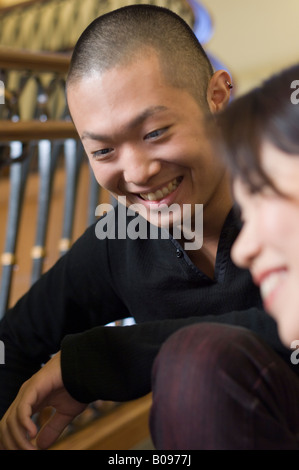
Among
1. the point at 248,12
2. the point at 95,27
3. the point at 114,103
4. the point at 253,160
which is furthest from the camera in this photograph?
the point at 248,12

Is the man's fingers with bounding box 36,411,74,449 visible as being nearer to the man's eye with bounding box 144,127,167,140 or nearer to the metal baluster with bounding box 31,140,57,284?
the man's eye with bounding box 144,127,167,140

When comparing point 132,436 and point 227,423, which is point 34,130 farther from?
point 227,423

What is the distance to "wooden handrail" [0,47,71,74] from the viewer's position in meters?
1.73

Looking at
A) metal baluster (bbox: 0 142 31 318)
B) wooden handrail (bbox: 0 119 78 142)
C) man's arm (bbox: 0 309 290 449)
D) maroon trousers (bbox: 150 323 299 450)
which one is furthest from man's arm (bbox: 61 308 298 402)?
metal baluster (bbox: 0 142 31 318)

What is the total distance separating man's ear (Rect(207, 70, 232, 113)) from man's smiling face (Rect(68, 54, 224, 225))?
0.07 m

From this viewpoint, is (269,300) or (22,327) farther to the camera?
(22,327)

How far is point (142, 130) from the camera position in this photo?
3.20ft

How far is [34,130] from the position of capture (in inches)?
61.7

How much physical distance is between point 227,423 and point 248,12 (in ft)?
19.5

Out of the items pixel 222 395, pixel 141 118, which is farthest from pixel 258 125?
pixel 141 118

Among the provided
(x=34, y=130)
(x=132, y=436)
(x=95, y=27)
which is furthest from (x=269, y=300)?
(x=34, y=130)

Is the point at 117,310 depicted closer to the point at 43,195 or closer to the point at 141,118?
the point at 141,118

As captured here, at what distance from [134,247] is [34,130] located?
0.54 metres

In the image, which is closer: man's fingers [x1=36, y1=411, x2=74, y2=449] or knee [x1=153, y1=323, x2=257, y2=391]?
knee [x1=153, y1=323, x2=257, y2=391]
